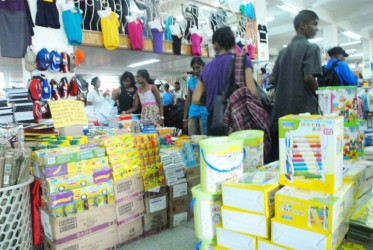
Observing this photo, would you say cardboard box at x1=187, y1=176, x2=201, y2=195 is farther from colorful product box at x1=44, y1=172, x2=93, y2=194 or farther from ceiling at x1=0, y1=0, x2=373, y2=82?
ceiling at x1=0, y1=0, x2=373, y2=82

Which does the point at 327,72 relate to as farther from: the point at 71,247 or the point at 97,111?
the point at 71,247

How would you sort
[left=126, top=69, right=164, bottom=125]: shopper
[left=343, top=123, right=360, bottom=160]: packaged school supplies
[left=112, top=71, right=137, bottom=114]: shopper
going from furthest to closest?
[left=112, top=71, right=137, bottom=114]: shopper, [left=126, top=69, right=164, bottom=125]: shopper, [left=343, top=123, right=360, bottom=160]: packaged school supplies

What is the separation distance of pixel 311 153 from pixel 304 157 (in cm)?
3

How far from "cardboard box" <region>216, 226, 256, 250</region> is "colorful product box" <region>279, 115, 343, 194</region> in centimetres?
26

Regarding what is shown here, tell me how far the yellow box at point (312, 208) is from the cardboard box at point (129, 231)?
54.8 inches

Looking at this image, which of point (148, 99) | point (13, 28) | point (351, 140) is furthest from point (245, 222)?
point (13, 28)

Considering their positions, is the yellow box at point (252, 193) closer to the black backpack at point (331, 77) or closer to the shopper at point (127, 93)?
the black backpack at point (331, 77)

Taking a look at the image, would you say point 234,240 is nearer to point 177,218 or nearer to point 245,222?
point 245,222

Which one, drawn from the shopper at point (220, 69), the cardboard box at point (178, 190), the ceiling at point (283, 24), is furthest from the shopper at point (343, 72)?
the ceiling at point (283, 24)

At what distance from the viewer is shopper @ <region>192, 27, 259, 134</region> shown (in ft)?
6.98

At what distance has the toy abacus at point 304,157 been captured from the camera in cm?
108

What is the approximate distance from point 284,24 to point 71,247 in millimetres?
12034

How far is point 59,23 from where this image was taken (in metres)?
3.25

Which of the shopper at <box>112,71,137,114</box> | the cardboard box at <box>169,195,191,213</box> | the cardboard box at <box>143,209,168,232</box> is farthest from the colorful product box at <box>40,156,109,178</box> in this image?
the shopper at <box>112,71,137,114</box>
